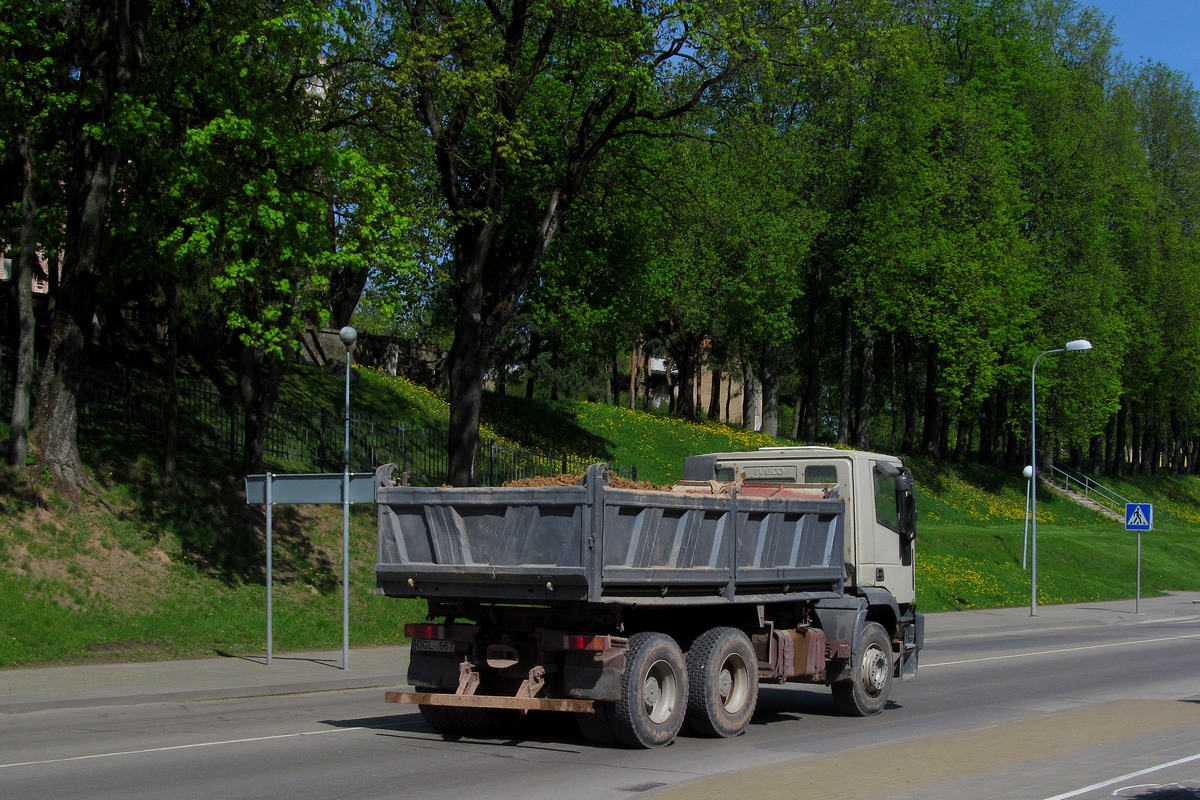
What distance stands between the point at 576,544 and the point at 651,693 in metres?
1.74

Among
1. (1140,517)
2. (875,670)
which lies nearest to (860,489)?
(875,670)

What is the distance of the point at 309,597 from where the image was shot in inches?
819

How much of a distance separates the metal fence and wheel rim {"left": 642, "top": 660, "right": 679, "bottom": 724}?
11331 millimetres

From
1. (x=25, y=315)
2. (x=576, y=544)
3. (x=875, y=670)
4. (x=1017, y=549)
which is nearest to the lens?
(x=576, y=544)

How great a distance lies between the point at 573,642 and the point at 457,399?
1416cm

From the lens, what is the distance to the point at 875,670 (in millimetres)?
13094

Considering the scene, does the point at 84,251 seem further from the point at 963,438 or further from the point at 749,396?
the point at 963,438

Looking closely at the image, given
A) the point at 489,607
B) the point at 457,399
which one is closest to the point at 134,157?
the point at 457,399

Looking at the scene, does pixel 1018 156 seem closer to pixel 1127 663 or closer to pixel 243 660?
pixel 1127 663

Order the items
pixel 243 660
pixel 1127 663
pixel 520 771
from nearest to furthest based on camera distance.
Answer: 1. pixel 520 771
2. pixel 243 660
3. pixel 1127 663

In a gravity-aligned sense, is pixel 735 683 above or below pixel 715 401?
below

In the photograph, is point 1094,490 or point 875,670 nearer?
point 875,670

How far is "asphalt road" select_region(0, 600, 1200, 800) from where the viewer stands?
854 centimetres

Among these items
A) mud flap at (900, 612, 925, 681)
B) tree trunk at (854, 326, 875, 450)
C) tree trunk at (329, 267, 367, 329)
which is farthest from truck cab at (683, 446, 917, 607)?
tree trunk at (854, 326, 875, 450)
